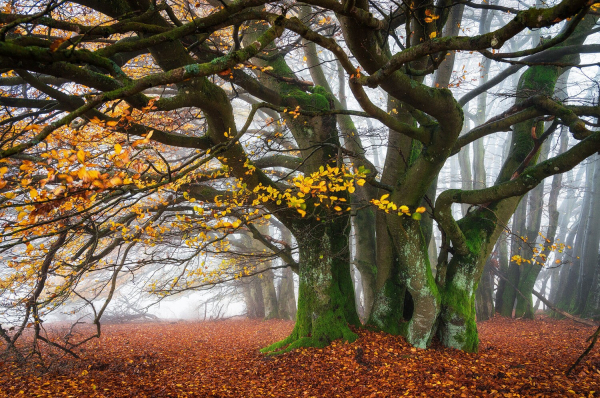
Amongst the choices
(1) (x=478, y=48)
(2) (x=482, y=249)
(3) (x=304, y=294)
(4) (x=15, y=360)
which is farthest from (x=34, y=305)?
(2) (x=482, y=249)

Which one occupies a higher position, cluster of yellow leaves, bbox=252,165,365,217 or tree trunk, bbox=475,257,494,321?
cluster of yellow leaves, bbox=252,165,365,217

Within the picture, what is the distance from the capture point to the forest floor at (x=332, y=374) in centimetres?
410

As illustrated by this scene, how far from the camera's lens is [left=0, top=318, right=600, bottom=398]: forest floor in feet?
13.4

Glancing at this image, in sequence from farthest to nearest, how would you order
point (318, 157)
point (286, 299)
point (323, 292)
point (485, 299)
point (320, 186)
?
point (286, 299)
point (485, 299)
point (318, 157)
point (323, 292)
point (320, 186)

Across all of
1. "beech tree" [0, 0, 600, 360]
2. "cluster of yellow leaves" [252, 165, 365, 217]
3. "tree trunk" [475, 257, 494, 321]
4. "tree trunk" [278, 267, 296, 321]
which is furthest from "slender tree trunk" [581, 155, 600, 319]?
"cluster of yellow leaves" [252, 165, 365, 217]

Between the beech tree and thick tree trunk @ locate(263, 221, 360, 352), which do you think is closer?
the beech tree

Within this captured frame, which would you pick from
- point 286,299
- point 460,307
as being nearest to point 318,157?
point 460,307

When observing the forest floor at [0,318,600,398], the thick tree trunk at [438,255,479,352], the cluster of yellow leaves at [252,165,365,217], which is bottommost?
the forest floor at [0,318,600,398]

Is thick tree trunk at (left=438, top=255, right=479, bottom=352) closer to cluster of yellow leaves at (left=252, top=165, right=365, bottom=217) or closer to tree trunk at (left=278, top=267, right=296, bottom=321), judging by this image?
cluster of yellow leaves at (left=252, top=165, right=365, bottom=217)

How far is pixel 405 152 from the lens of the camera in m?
6.48

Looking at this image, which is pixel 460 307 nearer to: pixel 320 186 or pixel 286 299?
pixel 320 186

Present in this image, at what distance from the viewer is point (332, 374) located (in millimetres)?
4688

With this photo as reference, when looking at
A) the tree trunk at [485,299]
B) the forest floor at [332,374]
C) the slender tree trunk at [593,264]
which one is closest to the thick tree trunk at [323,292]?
the forest floor at [332,374]

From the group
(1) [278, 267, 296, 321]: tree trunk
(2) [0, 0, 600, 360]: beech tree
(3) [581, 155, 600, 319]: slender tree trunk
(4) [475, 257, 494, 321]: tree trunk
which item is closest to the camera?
(2) [0, 0, 600, 360]: beech tree
